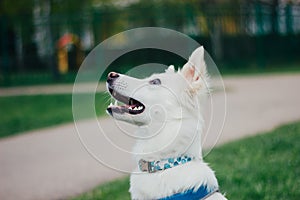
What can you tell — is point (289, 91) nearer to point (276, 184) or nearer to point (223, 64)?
point (276, 184)

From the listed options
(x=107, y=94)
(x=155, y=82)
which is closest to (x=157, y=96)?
(x=155, y=82)

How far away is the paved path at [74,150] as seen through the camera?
5.08 meters

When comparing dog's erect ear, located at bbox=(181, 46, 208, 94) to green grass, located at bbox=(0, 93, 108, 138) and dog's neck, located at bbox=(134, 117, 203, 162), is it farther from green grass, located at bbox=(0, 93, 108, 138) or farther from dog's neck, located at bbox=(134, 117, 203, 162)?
green grass, located at bbox=(0, 93, 108, 138)

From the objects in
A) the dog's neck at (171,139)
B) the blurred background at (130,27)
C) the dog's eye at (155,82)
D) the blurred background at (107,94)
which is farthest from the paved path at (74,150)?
the blurred background at (130,27)

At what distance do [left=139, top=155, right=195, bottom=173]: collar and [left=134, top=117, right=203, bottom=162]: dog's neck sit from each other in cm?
3

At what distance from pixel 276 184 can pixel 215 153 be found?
1.48m

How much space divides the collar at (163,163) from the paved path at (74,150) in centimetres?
35

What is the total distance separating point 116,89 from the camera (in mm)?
3297

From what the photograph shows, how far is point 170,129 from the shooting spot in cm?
332

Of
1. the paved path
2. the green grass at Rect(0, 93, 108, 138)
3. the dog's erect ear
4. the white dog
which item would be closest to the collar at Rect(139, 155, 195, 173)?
the white dog

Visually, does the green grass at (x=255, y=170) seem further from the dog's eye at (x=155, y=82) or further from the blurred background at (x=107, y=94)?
the dog's eye at (x=155, y=82)

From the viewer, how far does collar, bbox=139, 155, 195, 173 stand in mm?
3305

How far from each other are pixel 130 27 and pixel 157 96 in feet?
54.2

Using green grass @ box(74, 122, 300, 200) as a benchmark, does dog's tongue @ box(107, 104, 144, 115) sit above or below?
above
